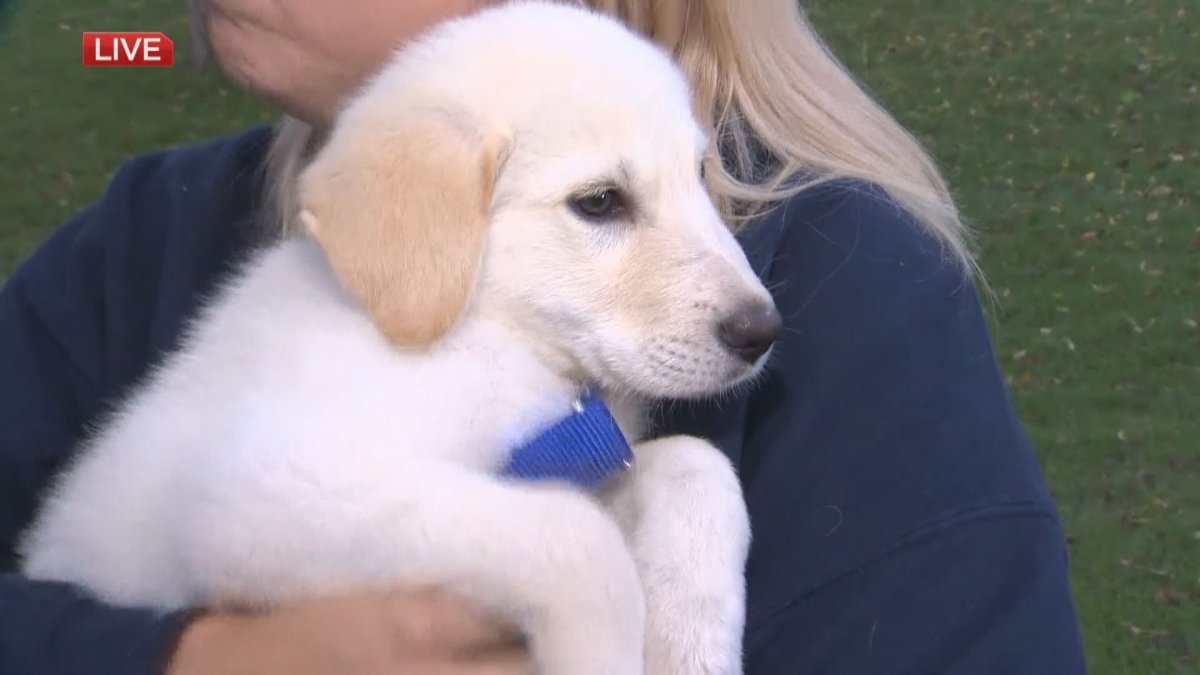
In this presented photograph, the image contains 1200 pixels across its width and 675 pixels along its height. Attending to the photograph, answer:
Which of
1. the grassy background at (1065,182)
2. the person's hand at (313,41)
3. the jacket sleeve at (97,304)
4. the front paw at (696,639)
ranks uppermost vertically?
the person's hand at (313,41)

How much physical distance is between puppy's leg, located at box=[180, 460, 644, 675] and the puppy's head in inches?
11.8

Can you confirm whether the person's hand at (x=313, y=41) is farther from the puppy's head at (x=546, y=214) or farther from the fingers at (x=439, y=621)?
the fingers at (x=439, y=621)

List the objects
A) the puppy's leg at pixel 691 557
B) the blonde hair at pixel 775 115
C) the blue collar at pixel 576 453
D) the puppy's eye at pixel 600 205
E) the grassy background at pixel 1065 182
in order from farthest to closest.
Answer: the grassy background at pixel 1065 182
the blonde hair at pixel 775 115
the puppy's eye at pixel 600 205
the blue collar at pixel 576 453
the puppy's leg at pixel 691 557

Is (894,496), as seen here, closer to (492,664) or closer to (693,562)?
(693,562)

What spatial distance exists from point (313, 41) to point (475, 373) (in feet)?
3.35

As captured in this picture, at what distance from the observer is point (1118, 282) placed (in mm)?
8070

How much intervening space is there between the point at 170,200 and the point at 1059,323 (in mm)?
5982

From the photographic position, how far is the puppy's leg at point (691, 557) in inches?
70.0

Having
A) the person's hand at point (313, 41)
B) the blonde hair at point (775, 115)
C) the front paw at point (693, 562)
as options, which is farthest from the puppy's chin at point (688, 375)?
the person's hand at point (313, 41)

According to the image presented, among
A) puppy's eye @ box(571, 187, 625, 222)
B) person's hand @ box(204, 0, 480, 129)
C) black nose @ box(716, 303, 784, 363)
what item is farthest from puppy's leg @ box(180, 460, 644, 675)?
person's hand @ box(204, 0, 480, 129)

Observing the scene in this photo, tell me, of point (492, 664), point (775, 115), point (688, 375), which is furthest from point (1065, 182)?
point (492, 664)

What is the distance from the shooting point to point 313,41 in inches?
105

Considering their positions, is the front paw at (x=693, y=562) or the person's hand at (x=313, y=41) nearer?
the front paw at (x=693, y=562)

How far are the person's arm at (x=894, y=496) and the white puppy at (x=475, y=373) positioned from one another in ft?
0.32
